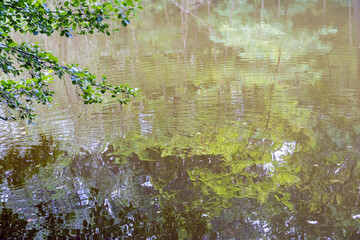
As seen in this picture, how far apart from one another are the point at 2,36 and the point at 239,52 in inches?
429

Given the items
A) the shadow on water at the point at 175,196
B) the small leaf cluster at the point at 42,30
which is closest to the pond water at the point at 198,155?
the shadow on water at the point at 175,196

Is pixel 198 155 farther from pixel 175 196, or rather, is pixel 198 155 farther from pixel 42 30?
pixel 42 30

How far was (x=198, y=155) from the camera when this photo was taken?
5.99 meters

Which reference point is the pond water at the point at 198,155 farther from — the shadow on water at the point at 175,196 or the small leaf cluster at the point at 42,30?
the small leaf cluster at the point at 42,30

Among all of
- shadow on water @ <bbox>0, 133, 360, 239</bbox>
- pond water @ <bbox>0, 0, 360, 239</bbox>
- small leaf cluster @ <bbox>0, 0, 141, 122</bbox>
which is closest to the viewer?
small leaf cluster @ <bbox>0, 0, 141, 122</bbox>

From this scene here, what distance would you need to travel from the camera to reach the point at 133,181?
5.31 meters

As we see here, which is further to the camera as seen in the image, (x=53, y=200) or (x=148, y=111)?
(x=148, y=111)

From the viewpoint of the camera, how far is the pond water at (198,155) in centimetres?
434

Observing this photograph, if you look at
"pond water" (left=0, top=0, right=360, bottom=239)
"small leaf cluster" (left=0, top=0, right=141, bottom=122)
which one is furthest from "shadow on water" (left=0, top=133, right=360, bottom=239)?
"small leaf cluster" (left=0, top=0, right=141, bottom=122)

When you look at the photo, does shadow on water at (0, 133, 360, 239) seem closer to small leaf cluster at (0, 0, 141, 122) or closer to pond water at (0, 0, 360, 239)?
pond water at (0, 0, 360, 239)

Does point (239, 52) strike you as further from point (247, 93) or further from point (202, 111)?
point (202, 111)

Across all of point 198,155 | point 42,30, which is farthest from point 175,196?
point 42,30

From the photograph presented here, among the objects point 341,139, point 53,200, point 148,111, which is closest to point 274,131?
point 341,139

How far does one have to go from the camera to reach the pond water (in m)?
4.34
